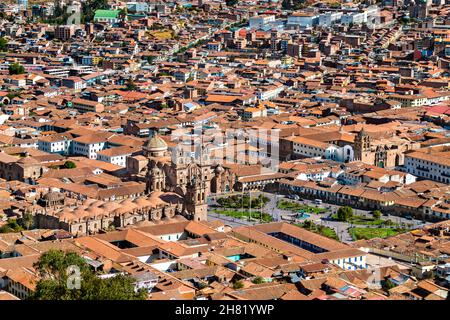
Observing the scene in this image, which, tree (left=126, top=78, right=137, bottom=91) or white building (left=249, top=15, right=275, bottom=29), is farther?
white building (left=249, top=15, right=275, bottom=29)

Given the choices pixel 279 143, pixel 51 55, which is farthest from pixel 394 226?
pixel 51 55

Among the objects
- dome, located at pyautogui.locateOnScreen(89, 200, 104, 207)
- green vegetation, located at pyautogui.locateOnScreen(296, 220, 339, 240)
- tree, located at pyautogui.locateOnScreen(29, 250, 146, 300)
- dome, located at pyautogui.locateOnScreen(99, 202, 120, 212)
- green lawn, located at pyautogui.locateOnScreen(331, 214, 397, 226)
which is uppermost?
tree, located at pyautogui.locateOnScreen(29, 250, 146, 300)

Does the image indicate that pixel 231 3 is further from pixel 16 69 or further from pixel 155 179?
pixel 155 179

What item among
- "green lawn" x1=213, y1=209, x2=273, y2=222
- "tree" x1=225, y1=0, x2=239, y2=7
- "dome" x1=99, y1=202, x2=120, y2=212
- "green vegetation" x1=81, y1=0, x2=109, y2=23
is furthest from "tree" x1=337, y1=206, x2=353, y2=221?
"tree" x1=225, y1=0, x2=239, y2=7

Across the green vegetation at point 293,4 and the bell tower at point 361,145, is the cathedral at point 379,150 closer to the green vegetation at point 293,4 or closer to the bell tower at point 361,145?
the bell tower at point 361,145

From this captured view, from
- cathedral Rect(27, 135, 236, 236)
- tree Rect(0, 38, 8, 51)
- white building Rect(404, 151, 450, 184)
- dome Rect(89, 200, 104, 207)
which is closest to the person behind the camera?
cathedral Rect(27, 135, 236, 236)

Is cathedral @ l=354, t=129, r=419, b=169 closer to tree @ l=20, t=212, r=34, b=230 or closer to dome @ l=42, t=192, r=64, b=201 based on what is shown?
dome @ l=42, t=192, r=64, b=201

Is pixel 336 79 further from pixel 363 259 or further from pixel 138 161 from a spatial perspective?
pixel 363 259
